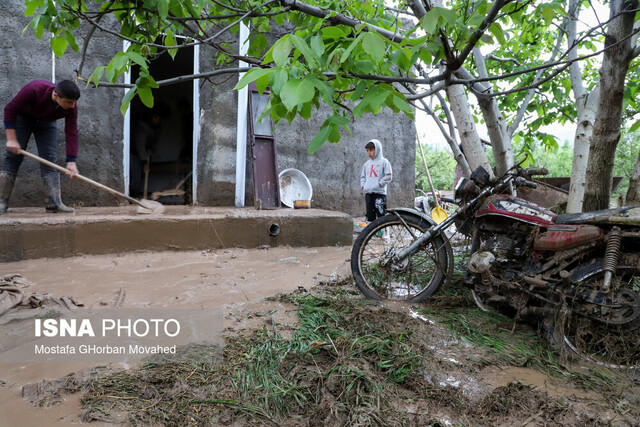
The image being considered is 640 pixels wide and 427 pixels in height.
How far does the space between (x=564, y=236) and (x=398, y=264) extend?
1202 mm

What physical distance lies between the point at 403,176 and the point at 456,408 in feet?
22.1

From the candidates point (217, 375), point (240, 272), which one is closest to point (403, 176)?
point (240, 272)

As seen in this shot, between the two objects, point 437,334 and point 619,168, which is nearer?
point 437,334

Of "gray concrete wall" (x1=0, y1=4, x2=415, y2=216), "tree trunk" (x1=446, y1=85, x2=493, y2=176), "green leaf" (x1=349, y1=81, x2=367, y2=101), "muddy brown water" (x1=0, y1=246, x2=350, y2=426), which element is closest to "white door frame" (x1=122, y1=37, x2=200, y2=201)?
"gray concrete wall" (x1=0, y1=4, x2=415, y2=216)

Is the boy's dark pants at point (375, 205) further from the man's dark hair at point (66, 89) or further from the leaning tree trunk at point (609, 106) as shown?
the man's dark hair at point (66, 89)

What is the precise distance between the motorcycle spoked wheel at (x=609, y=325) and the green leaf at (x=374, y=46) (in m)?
1.93

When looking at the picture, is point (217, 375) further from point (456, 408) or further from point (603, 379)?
point (603, 379)

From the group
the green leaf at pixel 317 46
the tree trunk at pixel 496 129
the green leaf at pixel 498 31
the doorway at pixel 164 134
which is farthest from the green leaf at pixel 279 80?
the doorway at pixel 164 134

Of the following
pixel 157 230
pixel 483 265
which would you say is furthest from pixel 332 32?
pixel 157 230

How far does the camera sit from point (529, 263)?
8.73ft

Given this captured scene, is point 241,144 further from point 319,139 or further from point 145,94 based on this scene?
point 319,139

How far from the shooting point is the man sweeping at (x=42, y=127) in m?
4.14

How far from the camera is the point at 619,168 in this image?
1226 cm

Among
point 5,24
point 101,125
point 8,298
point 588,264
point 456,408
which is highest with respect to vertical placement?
point 5,24
